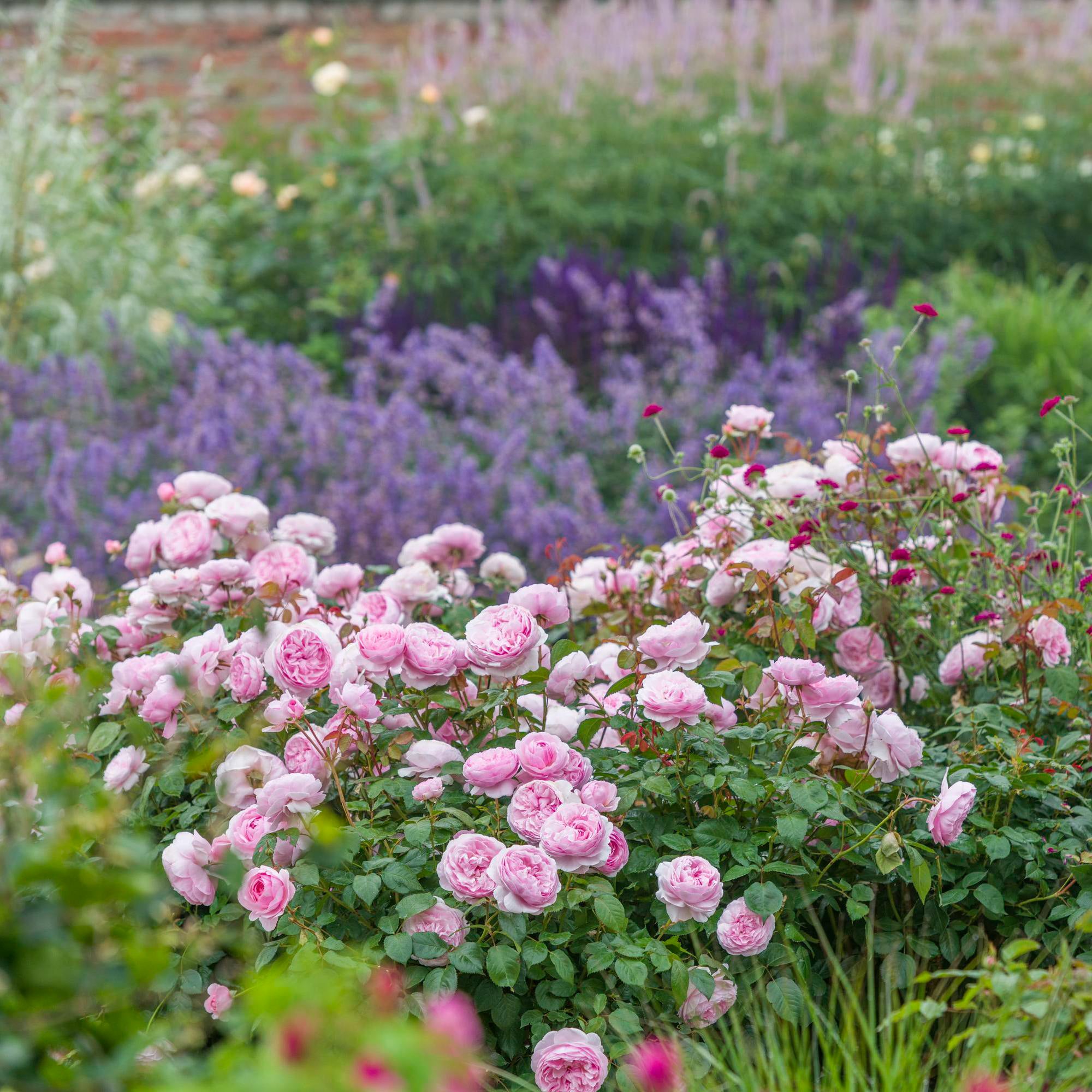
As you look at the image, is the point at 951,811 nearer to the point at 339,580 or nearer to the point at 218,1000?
the point at 218,1000

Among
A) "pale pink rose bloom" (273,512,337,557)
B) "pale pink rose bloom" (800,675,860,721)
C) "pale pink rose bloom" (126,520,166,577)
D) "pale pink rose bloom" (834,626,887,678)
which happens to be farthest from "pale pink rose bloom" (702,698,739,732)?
"pale pink rose bloom" (126,520,166,577)

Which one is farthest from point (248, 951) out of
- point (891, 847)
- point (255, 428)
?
point (255, 428)

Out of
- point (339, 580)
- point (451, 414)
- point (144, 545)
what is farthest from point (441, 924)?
point (451, 414)

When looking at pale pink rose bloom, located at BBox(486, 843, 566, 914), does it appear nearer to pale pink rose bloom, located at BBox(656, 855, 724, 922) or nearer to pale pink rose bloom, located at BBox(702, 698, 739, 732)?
pale pink rose bloom, located at BBox(656, 855, 724, 922)

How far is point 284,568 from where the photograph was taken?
2223 mm

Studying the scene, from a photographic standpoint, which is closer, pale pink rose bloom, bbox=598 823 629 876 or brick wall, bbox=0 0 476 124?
pale pink rose bloom, bbox=598 823 629 876

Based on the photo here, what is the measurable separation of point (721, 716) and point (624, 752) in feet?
0.53

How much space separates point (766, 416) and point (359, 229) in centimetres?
407

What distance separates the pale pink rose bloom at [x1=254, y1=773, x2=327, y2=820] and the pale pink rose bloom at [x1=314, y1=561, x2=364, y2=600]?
0.59 m

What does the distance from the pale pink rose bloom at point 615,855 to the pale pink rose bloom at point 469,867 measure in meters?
0.16

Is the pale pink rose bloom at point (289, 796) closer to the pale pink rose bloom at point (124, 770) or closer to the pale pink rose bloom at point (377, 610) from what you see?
the pale pink rose bloom at point (124, 770)

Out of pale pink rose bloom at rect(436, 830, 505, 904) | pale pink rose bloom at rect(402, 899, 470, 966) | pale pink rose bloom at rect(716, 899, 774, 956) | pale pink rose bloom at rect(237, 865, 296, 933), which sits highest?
pale pink rose bloom at rect(436, 830, 505, 904)

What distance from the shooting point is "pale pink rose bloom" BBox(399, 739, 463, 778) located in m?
1.80

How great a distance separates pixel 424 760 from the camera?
1804mm
